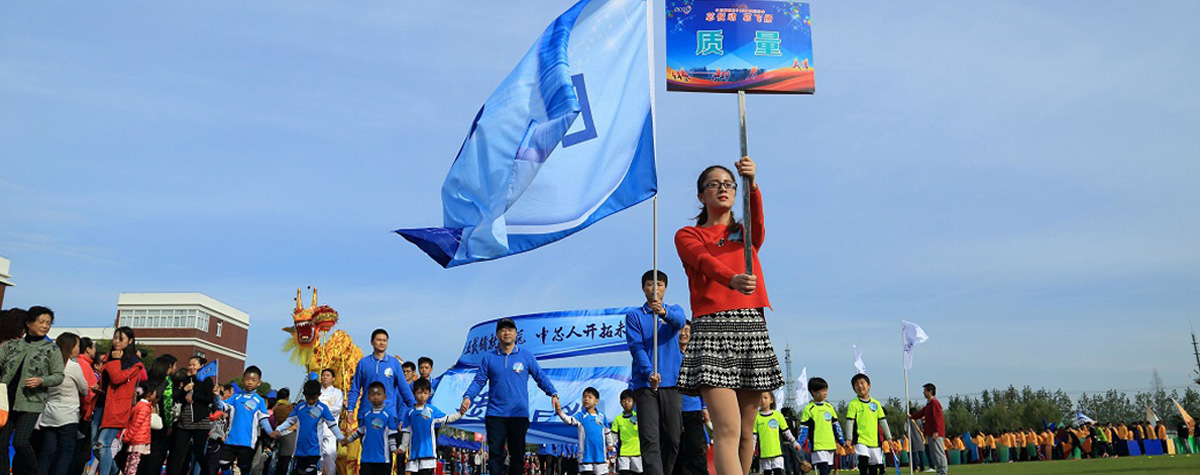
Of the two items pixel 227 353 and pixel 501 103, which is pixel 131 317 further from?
pixel 501 103

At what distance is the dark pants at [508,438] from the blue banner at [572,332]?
21.4 metres

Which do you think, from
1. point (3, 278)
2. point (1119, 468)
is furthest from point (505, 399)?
point (3, 278)

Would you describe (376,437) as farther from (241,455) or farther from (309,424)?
(241,455)

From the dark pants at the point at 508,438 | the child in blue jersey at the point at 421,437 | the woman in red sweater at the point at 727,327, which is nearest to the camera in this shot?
the woman in red sweater at the point at 727,327

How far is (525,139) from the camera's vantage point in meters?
8.30

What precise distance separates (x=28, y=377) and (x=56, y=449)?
0.96m

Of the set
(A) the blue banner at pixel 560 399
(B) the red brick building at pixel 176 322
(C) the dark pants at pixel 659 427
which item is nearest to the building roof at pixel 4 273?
(B) the red brick building at pixel 176 322

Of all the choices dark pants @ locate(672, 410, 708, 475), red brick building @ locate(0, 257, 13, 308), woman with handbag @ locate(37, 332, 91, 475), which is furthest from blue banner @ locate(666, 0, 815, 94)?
red brick building @ locate(0, 257, 13, 308)

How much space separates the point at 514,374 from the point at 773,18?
4709mm

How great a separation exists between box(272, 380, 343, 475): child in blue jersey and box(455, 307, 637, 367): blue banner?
18648 millimetres

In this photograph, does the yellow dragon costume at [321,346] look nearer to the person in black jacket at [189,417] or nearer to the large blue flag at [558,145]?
the person in black jacket at [189,417]

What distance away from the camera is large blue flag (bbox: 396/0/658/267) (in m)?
8.14

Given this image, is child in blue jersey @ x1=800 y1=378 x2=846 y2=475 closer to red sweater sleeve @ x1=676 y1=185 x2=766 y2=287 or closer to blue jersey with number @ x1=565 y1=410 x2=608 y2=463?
blue jersey with number @ x1=565 y1=410 x2=608 y2=463

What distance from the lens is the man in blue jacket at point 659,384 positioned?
784 cm
